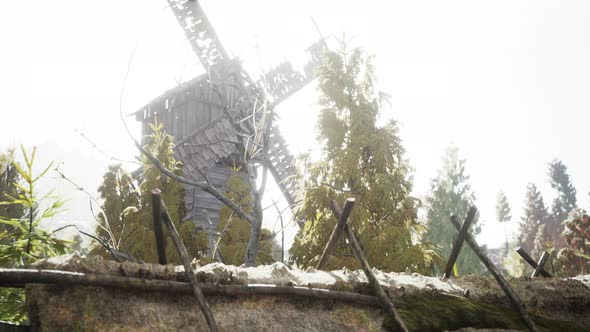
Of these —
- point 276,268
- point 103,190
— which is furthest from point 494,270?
point 103,190

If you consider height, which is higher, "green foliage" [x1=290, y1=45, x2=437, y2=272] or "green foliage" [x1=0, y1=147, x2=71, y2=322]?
"green foliage" [x1=0, y1=147, x2=71, y2=322]

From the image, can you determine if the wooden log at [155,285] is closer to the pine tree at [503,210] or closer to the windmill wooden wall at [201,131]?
the windmill wooden wall at [201,131]

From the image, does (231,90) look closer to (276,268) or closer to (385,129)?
(385,129)

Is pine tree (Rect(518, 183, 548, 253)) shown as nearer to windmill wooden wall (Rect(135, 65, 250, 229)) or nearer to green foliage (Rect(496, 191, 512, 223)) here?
green foliage (Rect(496, 191, 512, 223))

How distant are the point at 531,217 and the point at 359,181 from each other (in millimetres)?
55241

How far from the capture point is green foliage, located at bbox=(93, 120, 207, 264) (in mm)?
12805

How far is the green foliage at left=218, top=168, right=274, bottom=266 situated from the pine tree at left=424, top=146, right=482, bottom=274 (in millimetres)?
15943

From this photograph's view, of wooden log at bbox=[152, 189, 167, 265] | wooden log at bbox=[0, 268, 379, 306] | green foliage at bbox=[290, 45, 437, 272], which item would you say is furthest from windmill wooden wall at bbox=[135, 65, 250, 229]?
wooden log at bbox=[0, 268, 379, 306]

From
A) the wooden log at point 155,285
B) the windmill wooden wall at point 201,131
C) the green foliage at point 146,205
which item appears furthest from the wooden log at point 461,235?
the windmill wooden wall at point 201,131

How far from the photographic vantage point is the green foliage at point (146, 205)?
12805 mm

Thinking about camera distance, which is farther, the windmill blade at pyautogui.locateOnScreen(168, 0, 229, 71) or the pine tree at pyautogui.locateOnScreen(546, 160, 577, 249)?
the pine tree at pyautogui.locateOnScreen(546, 160, 577, 249)

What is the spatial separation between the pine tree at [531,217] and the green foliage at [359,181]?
51.1 metres

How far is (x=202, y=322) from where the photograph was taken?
374 centimetres

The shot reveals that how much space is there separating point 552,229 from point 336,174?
2103 inches
